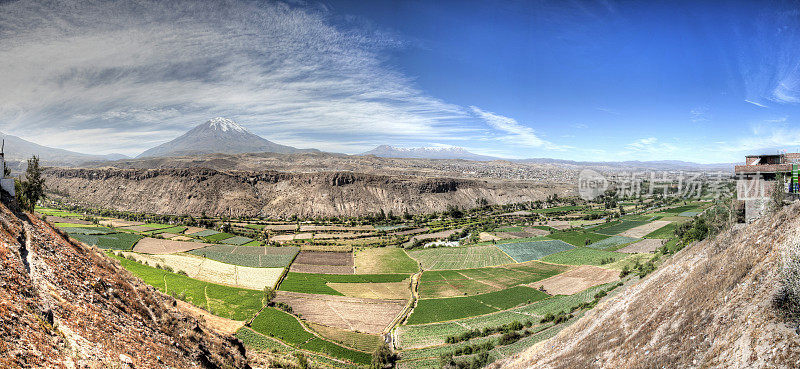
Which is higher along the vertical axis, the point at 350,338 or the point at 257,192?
the point at 257,192

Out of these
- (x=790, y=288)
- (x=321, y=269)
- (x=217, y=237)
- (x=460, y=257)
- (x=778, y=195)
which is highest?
(x=778, y=195)

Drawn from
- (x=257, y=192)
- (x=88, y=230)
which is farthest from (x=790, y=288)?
(x=257, y=192)

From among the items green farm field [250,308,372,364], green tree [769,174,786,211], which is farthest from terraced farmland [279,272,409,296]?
green tree [769,174,786,211]

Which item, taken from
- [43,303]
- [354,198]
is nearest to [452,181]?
[354,198]

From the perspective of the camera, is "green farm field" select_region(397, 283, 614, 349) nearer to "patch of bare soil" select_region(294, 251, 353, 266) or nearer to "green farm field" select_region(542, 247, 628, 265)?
"green farm field" select_region(542, 247, 628, 265)

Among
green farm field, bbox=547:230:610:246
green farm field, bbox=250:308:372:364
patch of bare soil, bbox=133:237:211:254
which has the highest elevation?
green farm field, bbox=547:230:610:246

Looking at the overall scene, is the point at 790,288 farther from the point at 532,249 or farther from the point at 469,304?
the point at 532,249
